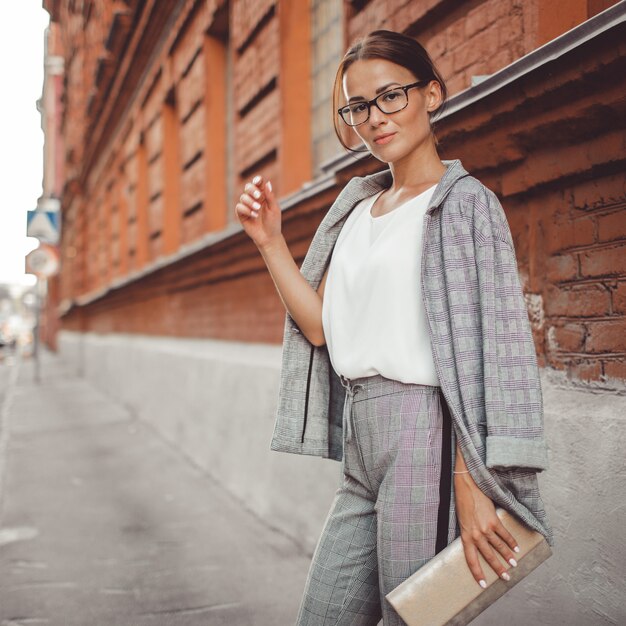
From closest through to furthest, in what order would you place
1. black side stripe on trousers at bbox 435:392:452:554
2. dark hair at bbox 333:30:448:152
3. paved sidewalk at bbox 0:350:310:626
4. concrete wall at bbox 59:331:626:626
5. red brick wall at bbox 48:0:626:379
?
1. black side stripe on trousers at bbox 435:392:452:554
2. dark hair at bbox 333:30:448:152
3. concrete wall at bbox 59:331:626:626
4. red brick wall at bbox 48:0:626:379
5. paved sidewalk at bbox 0:350:310:626

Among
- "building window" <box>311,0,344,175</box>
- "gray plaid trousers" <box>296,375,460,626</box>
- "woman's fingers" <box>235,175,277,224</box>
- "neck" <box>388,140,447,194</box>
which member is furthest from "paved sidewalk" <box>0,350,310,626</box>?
"building window" <box>311,0,344,175</box>

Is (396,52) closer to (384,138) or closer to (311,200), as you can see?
(384,138)

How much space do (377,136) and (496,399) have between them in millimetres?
666

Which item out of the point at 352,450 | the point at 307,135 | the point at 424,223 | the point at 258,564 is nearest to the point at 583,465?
the point at 352,450

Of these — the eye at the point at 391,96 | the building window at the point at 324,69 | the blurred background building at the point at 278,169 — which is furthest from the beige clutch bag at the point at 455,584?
the building window at the point at 324,69

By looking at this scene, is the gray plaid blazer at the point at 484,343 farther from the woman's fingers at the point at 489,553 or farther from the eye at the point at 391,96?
the eye at the point at 391,96

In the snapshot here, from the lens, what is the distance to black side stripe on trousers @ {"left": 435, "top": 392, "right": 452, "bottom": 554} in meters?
1.60

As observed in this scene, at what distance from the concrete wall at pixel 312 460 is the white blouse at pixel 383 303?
803 mm

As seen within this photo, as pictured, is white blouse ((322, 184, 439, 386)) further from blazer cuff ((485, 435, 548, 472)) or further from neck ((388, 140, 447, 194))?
Result: blazer cuff ((485, 435, 548, 472))

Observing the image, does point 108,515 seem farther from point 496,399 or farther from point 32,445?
point 496,399

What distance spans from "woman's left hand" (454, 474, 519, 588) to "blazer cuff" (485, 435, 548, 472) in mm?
94

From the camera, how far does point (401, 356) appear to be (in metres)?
1.63

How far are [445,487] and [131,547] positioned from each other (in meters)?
3.22

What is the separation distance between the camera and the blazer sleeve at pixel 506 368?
146 cm
